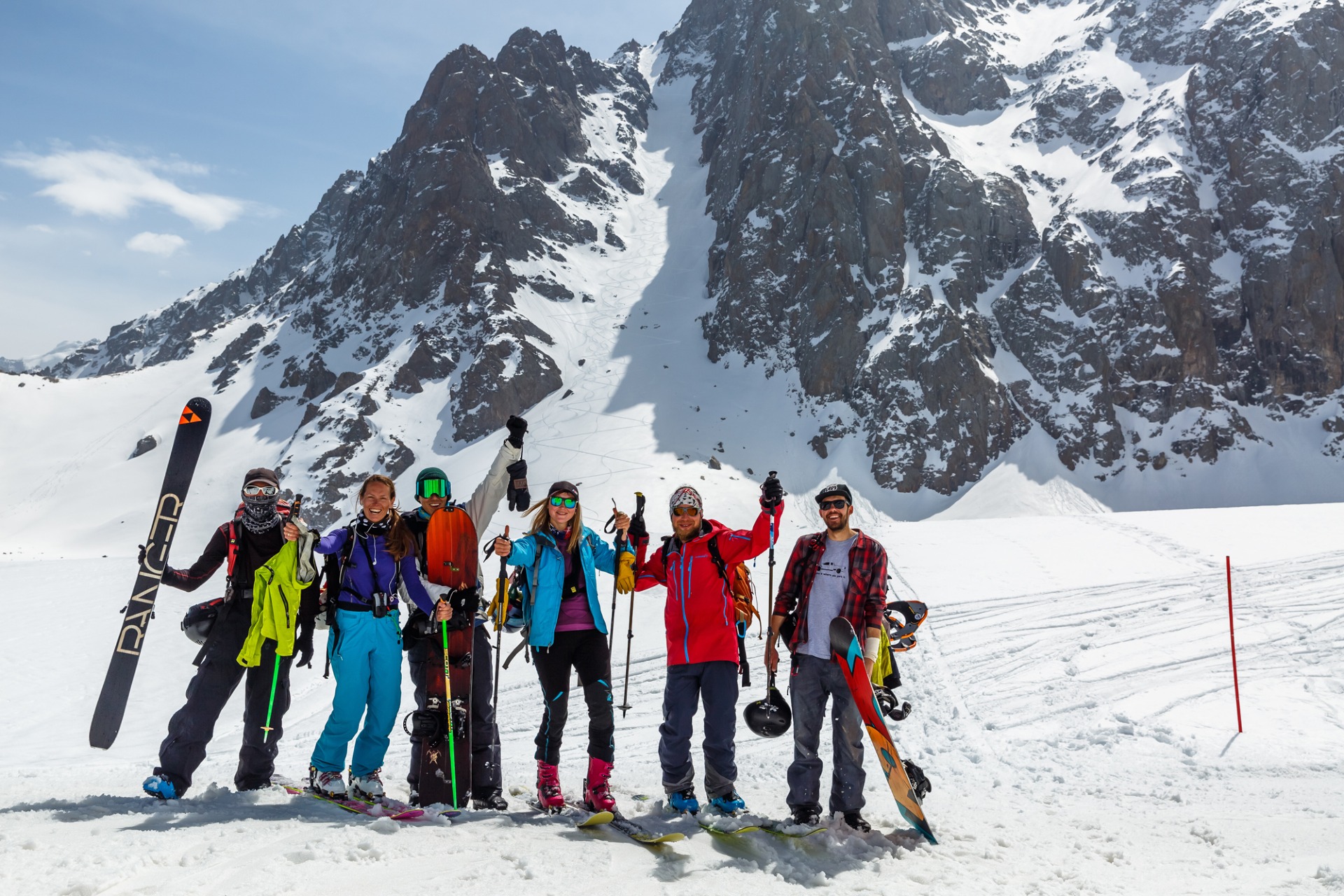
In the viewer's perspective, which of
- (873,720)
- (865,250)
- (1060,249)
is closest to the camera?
(873,720)

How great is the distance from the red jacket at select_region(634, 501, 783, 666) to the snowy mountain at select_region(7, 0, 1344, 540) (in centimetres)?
5028

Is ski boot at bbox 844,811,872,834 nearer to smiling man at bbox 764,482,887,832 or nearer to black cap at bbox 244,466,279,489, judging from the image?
smiling man at bbox 764,482,887,832

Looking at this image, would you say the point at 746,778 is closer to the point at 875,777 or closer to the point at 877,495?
the point at 875,777

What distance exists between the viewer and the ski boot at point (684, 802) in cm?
550

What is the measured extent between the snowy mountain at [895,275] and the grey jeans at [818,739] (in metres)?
50.6

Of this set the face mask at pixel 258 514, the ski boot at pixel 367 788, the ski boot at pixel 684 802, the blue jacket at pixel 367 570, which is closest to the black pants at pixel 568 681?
the ski boot at pixel 684 802

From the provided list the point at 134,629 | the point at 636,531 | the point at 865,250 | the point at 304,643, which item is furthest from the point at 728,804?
the point at 865,250

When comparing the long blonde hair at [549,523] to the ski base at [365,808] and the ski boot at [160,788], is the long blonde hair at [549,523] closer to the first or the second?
the ski base at [365,808]

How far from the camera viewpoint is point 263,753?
5.81m

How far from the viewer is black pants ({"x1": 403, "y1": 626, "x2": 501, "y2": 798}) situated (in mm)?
5750

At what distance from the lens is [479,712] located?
5758 millimetres

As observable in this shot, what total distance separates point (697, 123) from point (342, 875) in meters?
120

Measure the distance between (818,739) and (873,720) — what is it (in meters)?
0.42

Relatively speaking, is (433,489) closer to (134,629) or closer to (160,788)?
(160,788)
